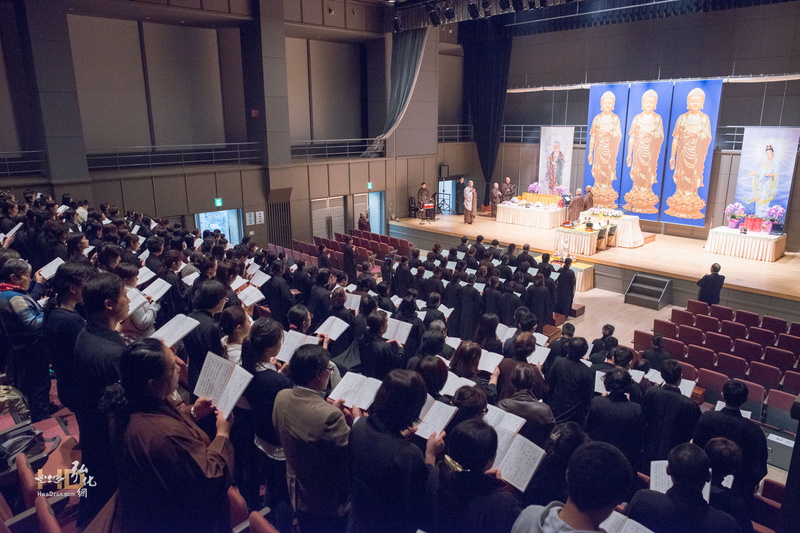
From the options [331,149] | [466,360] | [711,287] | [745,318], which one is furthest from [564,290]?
[331,149]

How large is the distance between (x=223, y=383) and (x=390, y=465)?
0.98 metres

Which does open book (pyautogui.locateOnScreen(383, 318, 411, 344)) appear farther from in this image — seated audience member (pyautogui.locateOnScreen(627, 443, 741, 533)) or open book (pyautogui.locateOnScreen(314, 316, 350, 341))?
seated audience member (pyautogui.locateOnScreen(627, 443, 741, 533))

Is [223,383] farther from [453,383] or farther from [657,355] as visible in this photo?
[657,355]

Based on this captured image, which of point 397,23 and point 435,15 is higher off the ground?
point 397,23

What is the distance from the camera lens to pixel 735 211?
13.7 m

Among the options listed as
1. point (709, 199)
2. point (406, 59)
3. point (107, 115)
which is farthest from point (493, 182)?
point (107, 115)

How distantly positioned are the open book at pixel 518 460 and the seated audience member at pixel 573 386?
6.59ft

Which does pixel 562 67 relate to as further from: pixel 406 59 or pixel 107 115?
pixel 107 115

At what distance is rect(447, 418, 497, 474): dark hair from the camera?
216cm

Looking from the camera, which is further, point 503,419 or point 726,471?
point 503,419

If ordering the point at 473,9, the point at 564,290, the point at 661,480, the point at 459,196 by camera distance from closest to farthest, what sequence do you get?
the point at 661,480 < the point at 564,290 < the point at 473,9 < the point at 459,196

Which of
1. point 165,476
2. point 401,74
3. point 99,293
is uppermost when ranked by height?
point 401,74

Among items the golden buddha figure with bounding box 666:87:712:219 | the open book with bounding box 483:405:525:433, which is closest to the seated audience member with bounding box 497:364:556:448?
the open book with bounding box 483:405:525:433

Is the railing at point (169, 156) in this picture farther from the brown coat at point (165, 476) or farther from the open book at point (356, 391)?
the brown coat at point (165, 476)
